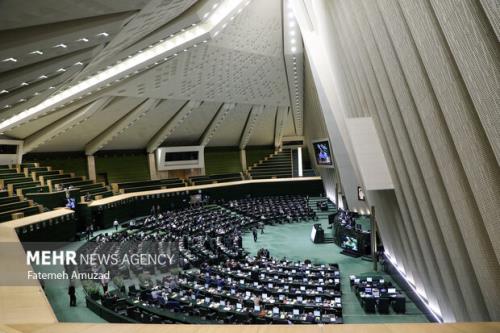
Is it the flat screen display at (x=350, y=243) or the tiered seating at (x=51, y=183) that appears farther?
the tiered seating at (x=51, y=183)

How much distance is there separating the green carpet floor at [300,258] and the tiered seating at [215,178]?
1148 cm

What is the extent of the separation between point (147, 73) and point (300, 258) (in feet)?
43.2

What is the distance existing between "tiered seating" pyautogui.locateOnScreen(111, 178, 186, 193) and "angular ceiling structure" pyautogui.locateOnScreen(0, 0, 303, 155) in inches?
129

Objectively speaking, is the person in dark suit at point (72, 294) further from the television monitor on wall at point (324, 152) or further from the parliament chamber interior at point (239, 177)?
the television monitor on wall at point (324, 152)

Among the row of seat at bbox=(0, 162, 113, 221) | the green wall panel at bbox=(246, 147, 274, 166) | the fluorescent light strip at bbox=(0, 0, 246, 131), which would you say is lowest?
the row of seat at bbox=(0, 162, 113, 221)

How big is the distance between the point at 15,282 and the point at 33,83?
6.34 m

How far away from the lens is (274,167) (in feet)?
138

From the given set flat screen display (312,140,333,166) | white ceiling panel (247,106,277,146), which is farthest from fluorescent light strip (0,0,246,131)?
white ceiling panel (247,106,277,146)

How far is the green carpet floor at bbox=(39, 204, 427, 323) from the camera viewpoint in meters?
11.7

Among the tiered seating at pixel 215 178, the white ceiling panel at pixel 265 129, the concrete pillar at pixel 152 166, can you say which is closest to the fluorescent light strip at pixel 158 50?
the concrete pillar at pixel 152 166

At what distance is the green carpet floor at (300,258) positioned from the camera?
11.7m

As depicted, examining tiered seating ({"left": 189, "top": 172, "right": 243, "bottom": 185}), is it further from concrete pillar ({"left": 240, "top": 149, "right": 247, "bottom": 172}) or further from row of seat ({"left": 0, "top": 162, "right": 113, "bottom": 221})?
row of seat ({"left": 0, "top": 162, "right": 113, "bottom": 221})

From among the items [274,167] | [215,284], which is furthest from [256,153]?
[215,284]

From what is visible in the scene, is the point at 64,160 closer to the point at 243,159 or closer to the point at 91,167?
the point at 91,167
